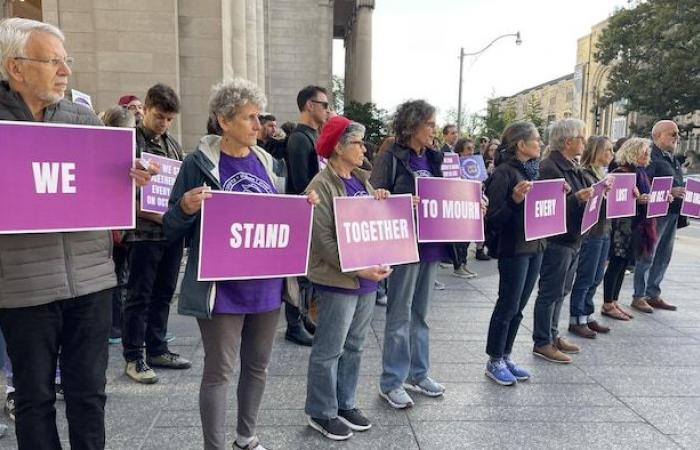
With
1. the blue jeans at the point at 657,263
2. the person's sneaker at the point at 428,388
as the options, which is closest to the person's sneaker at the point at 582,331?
the blue jeans at the point at 657,263

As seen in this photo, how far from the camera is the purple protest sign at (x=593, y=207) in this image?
489cm

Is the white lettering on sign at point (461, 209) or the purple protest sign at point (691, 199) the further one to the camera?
the purple protest sign at point (691, 199)

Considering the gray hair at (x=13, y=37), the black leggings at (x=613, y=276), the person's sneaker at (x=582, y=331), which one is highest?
the gray hair at (x=13, y=37)

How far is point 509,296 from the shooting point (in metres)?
4.18

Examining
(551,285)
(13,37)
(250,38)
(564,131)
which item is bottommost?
(551,285)

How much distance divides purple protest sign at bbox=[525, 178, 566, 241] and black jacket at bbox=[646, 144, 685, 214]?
8.44 feet

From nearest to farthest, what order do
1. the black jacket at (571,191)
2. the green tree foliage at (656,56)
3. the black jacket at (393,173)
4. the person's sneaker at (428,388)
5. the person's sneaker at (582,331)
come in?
the black jacket at (393,173) → the person's sneaker at (428,388) → the black jacket at (571,191) → the person's sneaker at (582,331) → the green tree foliage at (656,56)

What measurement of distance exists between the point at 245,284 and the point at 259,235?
0.89ft

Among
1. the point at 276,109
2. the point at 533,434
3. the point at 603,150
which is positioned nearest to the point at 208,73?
the point at 603,150

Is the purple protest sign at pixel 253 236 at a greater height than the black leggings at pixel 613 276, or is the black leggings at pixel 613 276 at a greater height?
the purple protest sign at pixel 253 236

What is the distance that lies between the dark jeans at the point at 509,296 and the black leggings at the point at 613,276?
255 cm

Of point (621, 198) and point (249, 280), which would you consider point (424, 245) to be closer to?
point (249, 280)

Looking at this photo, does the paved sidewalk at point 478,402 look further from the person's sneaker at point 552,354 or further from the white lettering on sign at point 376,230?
the white lettering on sign at point 376,230

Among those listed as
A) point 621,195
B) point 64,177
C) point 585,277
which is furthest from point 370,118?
point 64,177
